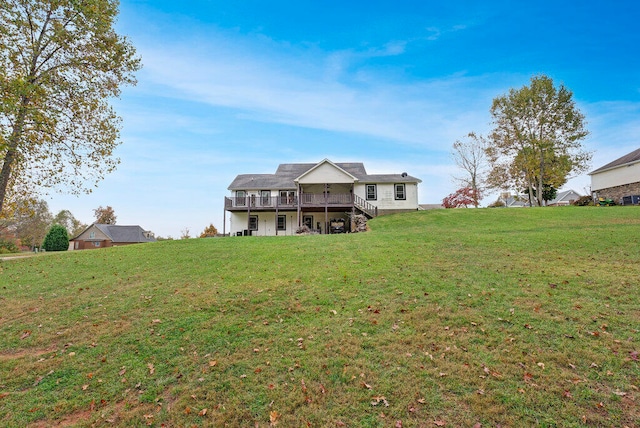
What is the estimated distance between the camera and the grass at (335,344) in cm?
372

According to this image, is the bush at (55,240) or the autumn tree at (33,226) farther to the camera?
the autumn tree at (33,226)

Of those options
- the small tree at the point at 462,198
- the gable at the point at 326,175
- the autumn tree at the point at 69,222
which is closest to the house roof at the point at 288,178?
the gable at the point at 326,175

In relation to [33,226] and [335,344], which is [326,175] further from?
[33,226]

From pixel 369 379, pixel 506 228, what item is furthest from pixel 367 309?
pixel 506 228

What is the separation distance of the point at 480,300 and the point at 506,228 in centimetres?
1268

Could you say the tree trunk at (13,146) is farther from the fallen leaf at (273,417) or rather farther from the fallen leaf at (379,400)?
the fallen leaf at (379,400)

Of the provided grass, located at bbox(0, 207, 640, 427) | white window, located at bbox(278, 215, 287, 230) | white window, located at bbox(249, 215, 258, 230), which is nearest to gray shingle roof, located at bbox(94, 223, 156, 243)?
white window, located at bbox(249, 215, 258, 230)

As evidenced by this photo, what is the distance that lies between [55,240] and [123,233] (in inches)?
829

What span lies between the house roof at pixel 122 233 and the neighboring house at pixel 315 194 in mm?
32973

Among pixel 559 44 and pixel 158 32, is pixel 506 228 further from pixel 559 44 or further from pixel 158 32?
pixel 158 32

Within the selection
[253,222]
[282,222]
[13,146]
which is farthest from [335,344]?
[253,222]

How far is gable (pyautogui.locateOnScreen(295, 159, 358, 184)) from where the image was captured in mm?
27047

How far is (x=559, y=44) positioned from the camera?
691 inches

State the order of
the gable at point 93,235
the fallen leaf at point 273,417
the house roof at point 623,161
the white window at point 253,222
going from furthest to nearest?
the gable at point 93,235 → the white window at point 253,222 → the house roof at point 623,161 → the fallen leaf at point 273,417
